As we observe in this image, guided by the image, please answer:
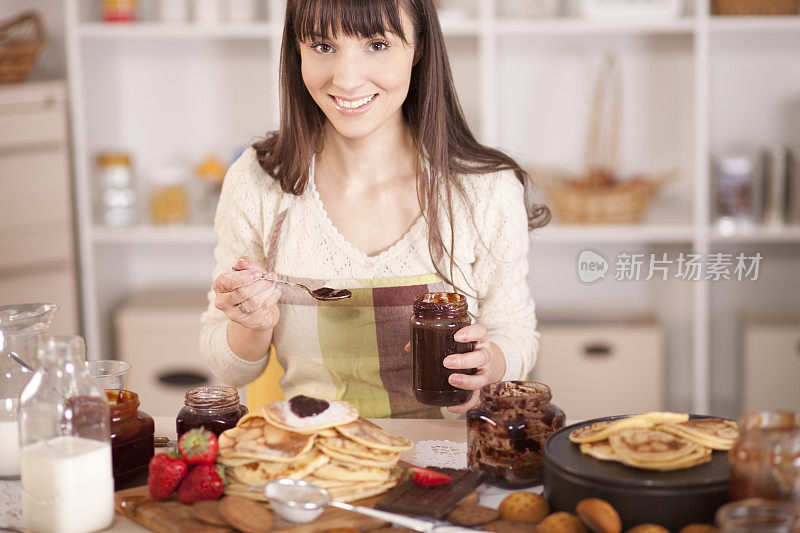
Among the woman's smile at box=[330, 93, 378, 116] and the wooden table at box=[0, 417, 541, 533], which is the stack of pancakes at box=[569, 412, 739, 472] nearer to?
the wooden table at box=[0, 417, 541, 533]

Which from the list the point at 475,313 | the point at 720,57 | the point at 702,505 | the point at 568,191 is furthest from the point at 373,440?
the point at 720,57

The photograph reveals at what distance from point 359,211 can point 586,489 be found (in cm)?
88

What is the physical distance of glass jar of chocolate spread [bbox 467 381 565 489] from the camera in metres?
1.22

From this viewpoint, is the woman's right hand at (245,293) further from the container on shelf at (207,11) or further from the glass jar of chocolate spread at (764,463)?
the container on shelf at (207,11)

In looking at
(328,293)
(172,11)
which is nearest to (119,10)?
(172,11)

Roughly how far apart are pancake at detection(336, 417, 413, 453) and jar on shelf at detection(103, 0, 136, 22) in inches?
88.1

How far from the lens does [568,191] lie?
303 cm

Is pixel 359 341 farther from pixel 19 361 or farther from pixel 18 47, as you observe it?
pixel 18 47

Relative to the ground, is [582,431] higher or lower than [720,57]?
lower

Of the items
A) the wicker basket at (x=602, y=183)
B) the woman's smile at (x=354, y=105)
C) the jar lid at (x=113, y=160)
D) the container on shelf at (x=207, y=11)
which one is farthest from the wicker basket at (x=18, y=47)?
the woman's smile at (x=354, y=105)

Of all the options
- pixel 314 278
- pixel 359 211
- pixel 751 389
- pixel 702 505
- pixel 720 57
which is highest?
pixel 720 57

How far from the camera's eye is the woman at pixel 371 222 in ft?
5.55

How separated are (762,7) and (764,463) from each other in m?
2.29

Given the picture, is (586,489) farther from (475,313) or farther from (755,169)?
(755,169)
